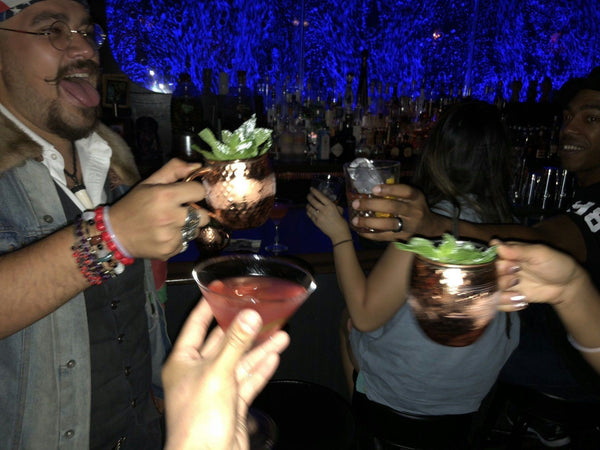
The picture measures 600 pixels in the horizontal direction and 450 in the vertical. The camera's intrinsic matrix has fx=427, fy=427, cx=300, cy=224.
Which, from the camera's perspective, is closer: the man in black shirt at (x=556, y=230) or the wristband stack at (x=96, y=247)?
Answer: the wristband stack at (x=96, y=247)

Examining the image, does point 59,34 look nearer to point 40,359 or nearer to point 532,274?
point 40,359

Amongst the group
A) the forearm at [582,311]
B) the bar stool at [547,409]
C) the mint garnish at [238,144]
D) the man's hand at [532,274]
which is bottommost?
the bar stool at [547,409]

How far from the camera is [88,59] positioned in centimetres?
132

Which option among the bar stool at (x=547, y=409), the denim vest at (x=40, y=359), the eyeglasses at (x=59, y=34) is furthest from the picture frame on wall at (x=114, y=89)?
the bar stool at (x=547, y=409)

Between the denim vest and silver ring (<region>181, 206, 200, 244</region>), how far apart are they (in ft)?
1.48

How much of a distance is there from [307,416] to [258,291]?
56 cm

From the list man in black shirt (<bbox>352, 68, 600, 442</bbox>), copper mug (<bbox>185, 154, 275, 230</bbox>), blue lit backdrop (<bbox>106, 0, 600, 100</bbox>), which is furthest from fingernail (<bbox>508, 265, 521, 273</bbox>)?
blue lit backdrop (<bbox>106, 0, 600, 100</bbox>)

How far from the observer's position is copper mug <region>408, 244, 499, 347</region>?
859 millimetres

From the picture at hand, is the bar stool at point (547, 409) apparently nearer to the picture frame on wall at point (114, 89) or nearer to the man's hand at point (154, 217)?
the man's hand at point (154, 217)

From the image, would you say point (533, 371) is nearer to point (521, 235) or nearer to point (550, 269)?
point (521, 235)

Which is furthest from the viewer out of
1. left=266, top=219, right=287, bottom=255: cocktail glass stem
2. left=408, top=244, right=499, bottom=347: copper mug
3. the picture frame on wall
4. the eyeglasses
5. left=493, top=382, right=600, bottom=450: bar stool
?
the picture frame on wall

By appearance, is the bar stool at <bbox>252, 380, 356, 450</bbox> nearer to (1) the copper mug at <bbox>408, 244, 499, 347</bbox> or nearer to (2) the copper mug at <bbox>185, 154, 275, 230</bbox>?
(1) the copper mug at <bbox>408, 244, 499, 347</bbox>

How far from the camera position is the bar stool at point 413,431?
1588 millimetres

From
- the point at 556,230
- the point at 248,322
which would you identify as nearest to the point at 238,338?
the point at 248,322
